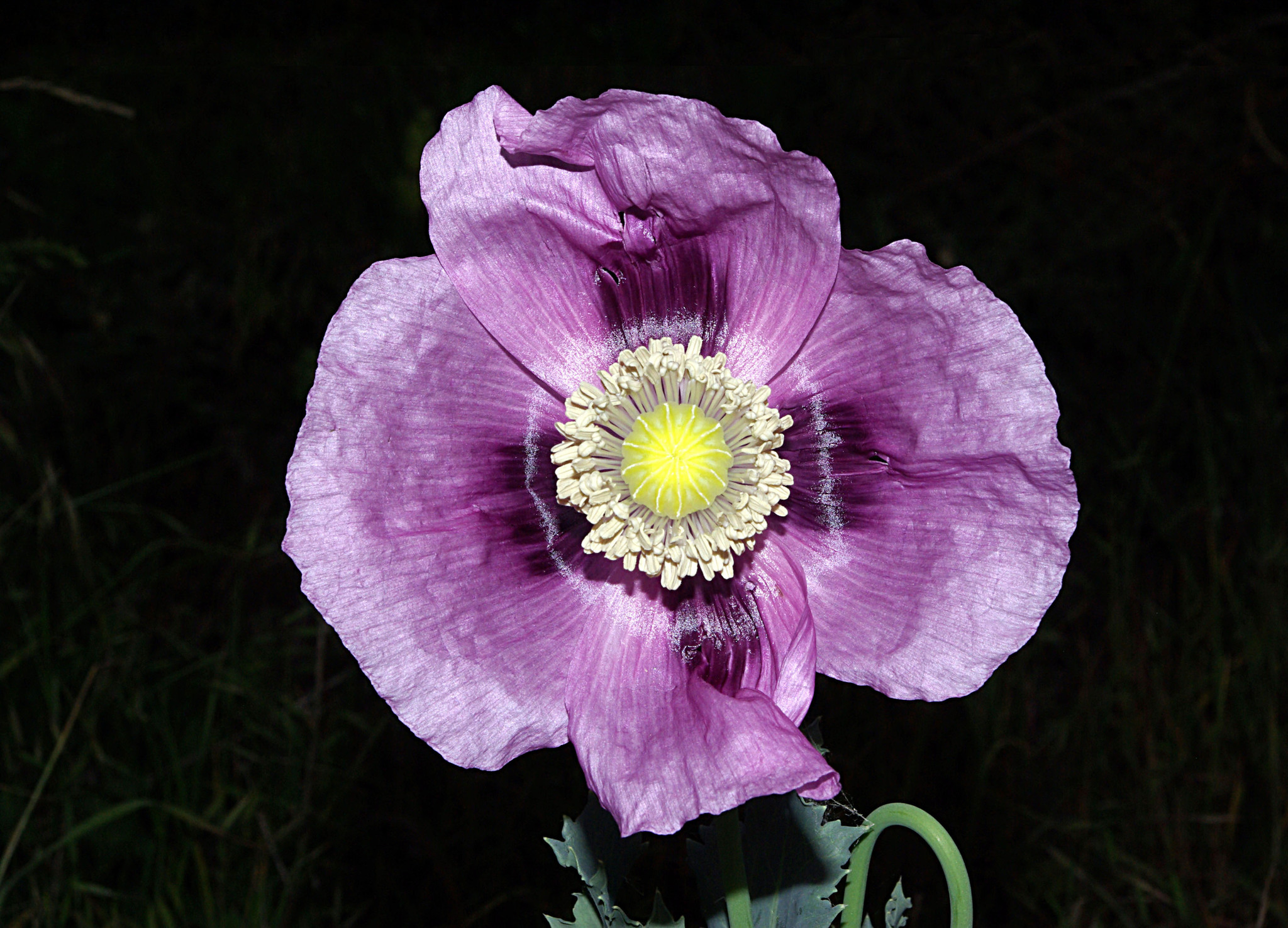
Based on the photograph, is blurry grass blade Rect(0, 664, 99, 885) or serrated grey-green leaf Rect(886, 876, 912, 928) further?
blurry grass blade Rect(0, 664, 99, 885)

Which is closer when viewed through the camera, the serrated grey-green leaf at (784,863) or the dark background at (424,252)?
the serrated grey-green leaf at (784,863)

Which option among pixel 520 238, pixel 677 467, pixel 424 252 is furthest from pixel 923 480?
pixel 424 252

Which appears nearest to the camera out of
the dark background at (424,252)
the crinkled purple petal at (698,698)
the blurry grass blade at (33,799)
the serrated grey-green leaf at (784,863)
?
the crinkled purple petal at (698,698)

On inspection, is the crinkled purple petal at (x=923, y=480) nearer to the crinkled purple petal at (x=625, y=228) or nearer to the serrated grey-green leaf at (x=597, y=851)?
the crinkled purple petal at (x=625, y=228)

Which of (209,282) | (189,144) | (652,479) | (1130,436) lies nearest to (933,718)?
(1130,436)

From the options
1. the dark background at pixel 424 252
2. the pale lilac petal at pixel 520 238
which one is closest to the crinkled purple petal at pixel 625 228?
the pale lilac petal at pixel 520 238

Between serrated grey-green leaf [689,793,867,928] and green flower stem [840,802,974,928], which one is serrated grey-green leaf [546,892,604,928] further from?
green flower stem [840,802,974,928]

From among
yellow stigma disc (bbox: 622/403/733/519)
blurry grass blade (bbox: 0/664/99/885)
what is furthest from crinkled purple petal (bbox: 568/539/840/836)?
blurry grass blade (bbox: 0/664/99/885)

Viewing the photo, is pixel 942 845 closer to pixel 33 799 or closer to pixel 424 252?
pixel 33 799
